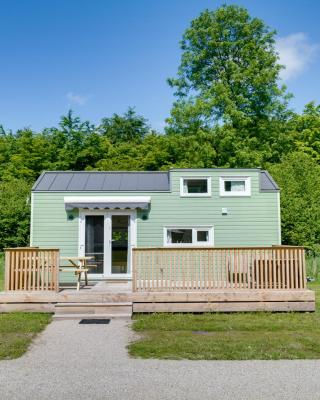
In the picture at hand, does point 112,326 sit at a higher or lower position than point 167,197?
lower

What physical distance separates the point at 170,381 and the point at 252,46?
22044mm

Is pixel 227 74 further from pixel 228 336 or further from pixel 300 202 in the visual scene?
pixel 228 336

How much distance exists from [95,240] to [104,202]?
3.79 feet

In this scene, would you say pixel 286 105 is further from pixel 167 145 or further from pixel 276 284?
pixel 276 284

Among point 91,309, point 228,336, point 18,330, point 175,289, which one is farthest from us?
point 175,289

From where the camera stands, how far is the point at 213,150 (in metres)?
22.3

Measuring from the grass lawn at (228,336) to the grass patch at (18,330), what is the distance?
1.60 m

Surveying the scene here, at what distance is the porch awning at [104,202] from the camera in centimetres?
1205

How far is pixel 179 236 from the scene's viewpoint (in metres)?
12.7

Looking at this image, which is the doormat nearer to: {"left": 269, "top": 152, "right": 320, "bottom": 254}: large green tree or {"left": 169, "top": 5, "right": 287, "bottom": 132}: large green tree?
{"left": 269, "top": 152, "right": 320, "bottom": 254}: large green tree

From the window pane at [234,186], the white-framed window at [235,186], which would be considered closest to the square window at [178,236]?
the white-framed window at [235,186]

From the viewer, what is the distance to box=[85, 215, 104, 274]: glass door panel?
1218 cm

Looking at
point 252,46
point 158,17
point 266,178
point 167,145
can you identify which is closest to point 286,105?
point 252,46

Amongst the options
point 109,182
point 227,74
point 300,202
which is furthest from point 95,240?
point 227,74
